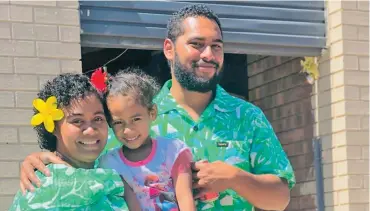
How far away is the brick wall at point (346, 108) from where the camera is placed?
6129 millimetres

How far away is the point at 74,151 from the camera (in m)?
2.97

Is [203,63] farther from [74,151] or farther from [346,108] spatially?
[346,108]

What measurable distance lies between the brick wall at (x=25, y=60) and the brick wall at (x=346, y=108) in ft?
6.84

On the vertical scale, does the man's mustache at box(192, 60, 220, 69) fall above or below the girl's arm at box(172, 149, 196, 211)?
above

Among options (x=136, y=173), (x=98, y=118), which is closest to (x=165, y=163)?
(x=136, y=173)

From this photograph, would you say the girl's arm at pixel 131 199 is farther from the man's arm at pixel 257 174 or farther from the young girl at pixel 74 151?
the man's arm at pixel 257 174

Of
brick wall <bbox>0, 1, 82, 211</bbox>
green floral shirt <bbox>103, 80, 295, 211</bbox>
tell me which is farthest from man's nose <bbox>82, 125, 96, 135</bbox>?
brick wall <bbox>0, 1, 82, 211</bbox>

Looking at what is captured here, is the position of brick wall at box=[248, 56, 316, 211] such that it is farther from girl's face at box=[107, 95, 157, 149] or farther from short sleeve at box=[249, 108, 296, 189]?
girl's face at box=[107, 95, 157, 149]

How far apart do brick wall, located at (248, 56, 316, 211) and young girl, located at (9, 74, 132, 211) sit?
3774 mm

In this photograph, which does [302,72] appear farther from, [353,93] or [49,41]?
[49,41]

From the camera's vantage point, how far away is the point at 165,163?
3.04m

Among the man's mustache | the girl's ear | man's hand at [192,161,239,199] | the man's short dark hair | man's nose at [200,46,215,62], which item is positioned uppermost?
the man's short dark hair

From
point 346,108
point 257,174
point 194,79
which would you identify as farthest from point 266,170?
point 346,108

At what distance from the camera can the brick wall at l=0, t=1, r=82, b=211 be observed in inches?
201
